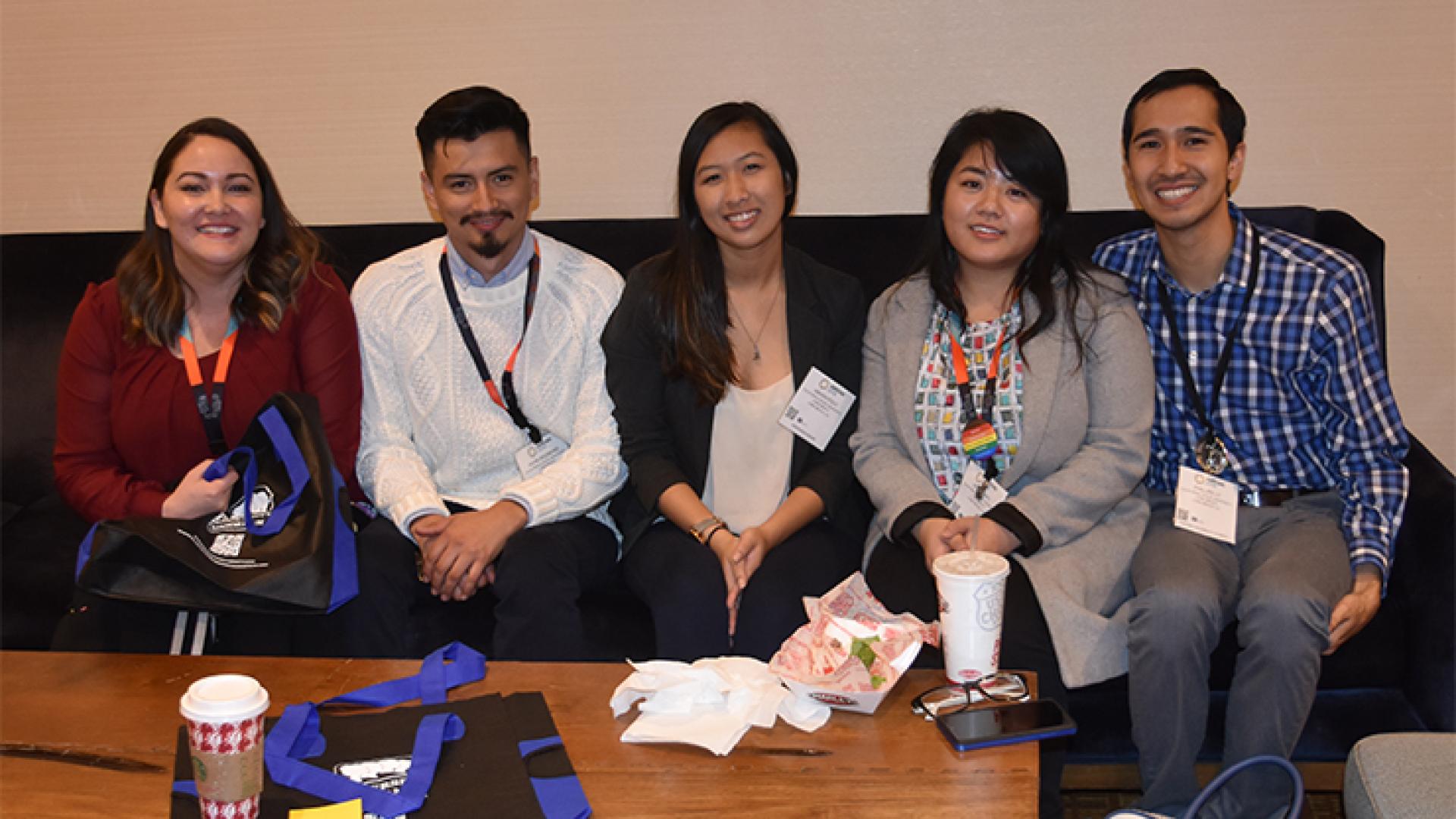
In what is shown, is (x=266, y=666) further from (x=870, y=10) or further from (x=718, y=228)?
(x=870, y=10)

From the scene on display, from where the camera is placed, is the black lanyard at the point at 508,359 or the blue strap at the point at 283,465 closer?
the blue strap at the point at 283,465

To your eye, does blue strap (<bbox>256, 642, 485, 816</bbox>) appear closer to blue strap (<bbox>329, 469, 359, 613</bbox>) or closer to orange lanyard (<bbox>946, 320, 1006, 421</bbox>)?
blue strap (<bbox>329, 469, 359, 613</bbox>)

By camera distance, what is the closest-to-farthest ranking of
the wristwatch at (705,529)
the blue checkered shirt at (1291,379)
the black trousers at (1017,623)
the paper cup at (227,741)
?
the paper cup at (227,741), the black trousers at (1017,623), the blue checkered shirt at (1291,379), the wristwatch at (705,529)

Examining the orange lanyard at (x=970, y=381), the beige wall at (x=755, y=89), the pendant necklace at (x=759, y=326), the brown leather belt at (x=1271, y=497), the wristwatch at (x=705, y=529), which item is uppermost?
the beige wall at (x=755, y=89)

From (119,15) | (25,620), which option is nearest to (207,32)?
(119,15)

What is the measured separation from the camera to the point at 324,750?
1667mm

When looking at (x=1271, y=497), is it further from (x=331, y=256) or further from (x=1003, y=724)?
(x=331, y=256)

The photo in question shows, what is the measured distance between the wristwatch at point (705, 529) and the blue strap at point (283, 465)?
73 cm

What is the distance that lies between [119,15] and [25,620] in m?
1.75

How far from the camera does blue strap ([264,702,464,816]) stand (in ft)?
5.07

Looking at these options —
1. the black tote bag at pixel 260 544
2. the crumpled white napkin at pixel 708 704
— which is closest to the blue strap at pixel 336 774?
the crumpled white napkin at pixel 708 704

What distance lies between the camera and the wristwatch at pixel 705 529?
253cm

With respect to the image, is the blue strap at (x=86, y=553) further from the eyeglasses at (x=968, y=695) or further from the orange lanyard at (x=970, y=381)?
the orange lanyard at (x=970, y=381)

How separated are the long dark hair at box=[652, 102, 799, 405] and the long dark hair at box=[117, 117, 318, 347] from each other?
76 cm
